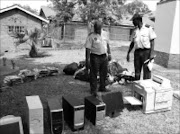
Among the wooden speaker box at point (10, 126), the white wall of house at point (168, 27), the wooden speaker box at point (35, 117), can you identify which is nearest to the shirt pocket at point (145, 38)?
the wooden speaker box at point (35, 117)

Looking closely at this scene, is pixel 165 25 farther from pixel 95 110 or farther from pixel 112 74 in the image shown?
pixel 95 110

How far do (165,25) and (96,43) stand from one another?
19.9 ft

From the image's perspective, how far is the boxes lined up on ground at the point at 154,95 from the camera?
3928mm

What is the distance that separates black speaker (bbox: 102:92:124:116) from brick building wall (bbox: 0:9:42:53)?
13648mm

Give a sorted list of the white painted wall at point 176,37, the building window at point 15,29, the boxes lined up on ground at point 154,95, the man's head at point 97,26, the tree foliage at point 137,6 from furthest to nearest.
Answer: the tree foliage at point 137,6 → the building window at point 15,29 → the white painted wall at point 176,37 → the man's head at point 97,26 → the boxes lined up on ground at point 154,95

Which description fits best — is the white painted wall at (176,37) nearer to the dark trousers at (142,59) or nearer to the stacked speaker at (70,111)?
the dark trousers at (142,59)

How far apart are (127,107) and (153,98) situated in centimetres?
70

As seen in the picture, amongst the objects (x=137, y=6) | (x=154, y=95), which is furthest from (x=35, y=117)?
(x=137, y=6)

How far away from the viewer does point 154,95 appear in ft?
12.9

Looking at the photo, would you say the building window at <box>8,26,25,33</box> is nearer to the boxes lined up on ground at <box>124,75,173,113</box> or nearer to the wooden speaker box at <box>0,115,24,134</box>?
the boxes lined up on ground at <box>124,75,173,113</box>

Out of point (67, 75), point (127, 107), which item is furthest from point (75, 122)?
point (67, 75)

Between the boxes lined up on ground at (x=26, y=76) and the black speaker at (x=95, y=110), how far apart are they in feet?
9.78

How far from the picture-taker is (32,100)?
3.02 m

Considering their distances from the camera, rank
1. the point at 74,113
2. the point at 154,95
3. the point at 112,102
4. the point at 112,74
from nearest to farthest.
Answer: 1. the point at 74,113
2. the point at 112,102
3. the point at 154,95
4. the point at 112,74
